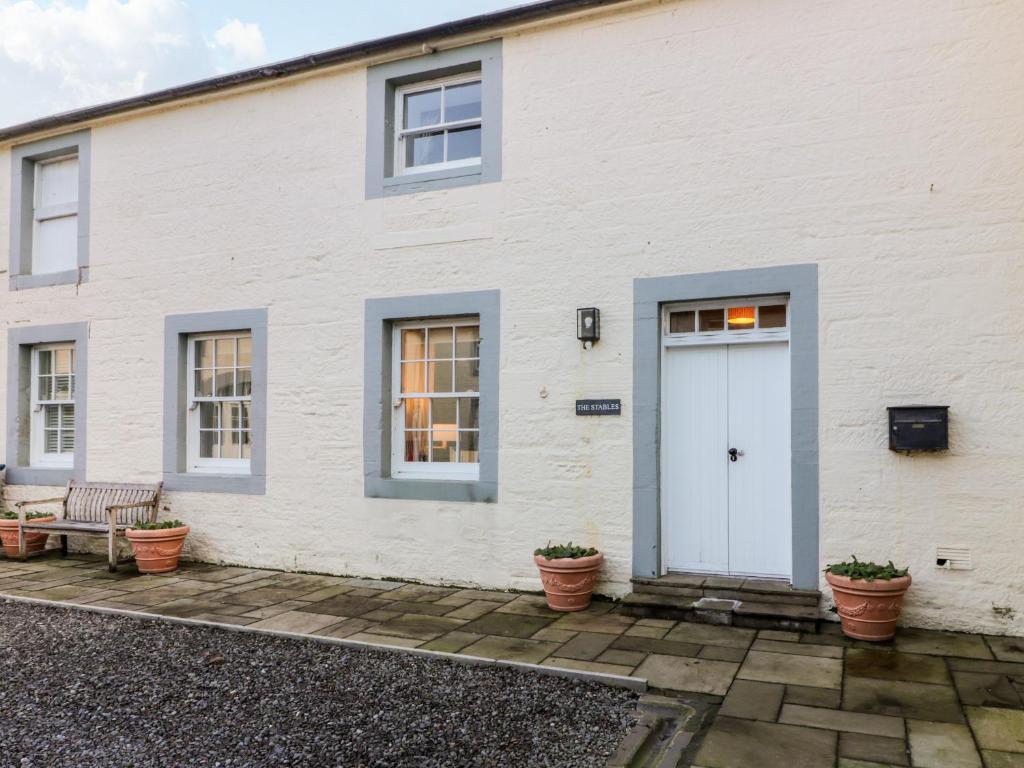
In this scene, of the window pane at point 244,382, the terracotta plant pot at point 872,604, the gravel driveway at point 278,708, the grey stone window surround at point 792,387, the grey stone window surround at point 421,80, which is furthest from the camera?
the window pane at point 244,382

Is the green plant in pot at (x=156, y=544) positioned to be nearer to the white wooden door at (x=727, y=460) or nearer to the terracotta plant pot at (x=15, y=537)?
the terracotta plant pot at (x=15, y=537)

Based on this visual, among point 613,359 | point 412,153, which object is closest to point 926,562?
point 613,359

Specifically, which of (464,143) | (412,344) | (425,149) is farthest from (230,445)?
(464,143)

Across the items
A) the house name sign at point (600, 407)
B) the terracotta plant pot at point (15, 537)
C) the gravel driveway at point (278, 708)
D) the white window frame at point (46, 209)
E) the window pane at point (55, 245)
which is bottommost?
the gravel driveway at point (278, 708)

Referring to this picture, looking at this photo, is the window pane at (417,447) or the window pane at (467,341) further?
the window pane at (417,447)

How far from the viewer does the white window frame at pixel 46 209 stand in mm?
9727

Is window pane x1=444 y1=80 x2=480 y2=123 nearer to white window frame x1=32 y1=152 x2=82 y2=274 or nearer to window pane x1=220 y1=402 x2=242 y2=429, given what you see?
window pane x1=220 y1=402 x2=242 y2=429

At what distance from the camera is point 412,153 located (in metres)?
8.02

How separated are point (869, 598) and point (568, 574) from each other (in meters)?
2.21

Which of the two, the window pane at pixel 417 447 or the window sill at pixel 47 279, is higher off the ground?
the window sill at pixel 47 279

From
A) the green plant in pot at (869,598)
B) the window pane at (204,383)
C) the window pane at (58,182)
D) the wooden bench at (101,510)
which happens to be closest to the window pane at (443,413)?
the window pane at (204,383)

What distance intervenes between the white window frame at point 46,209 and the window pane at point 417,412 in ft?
15.9

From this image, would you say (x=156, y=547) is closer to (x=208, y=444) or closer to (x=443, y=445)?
(x=208, y=444)

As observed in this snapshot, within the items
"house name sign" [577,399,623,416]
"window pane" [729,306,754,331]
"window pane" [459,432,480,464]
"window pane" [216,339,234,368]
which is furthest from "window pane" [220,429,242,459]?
"window pane" [729,306,754,331]
